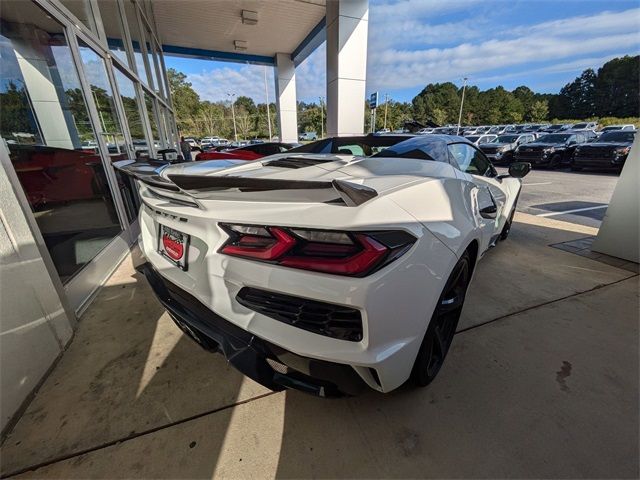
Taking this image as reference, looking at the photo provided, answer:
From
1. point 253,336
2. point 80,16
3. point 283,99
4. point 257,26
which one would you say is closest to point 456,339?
point 253,336

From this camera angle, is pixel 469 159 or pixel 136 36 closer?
pixel 469 159

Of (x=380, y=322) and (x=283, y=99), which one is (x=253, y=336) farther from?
(x=283, y=99)

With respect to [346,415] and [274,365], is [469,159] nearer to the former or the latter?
[346,415]

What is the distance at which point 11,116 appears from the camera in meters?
2.55

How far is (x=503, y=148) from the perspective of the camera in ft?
45.1

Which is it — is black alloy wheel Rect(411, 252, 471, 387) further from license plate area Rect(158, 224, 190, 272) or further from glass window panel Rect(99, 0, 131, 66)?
glass window panel Rect(99, 0, 131, 66)

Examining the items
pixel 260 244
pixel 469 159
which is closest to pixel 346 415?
pixel 260 244

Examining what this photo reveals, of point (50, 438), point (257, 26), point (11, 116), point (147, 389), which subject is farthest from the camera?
point (257, 26)

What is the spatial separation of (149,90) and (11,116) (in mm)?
5722

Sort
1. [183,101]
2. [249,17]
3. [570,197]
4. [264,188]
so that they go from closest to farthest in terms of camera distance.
Result: [264,188]
[570,197]
[249,17]
[183,101]

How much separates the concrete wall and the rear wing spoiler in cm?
110

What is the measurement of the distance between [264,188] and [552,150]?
15.4 m

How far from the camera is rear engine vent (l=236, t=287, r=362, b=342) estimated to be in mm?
1033

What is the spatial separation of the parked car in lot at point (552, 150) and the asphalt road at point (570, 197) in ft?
6.74
